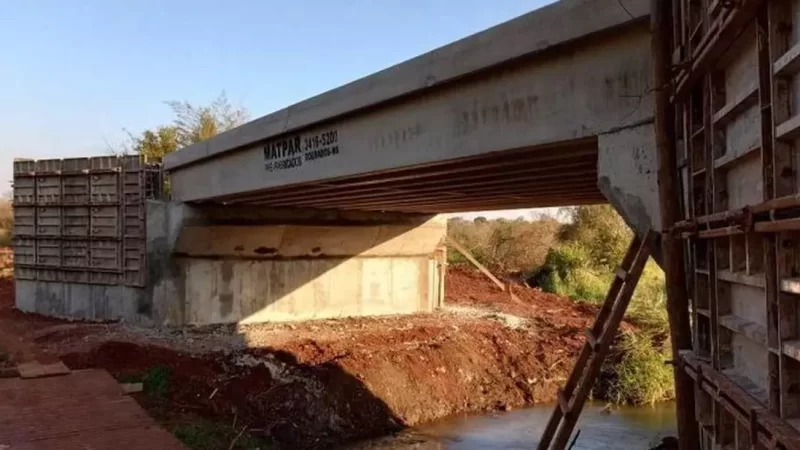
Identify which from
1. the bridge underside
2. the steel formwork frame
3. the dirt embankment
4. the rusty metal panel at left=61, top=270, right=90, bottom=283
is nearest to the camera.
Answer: the steel formwork frame

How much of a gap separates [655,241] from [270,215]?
13.2 metres

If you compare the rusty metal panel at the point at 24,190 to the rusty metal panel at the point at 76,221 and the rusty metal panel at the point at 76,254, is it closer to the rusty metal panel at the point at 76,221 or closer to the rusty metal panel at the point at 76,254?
the rusty metal panel at the point at 76,221

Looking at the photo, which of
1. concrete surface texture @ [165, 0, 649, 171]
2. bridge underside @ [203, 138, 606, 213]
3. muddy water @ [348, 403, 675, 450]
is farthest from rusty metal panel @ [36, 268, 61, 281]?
muddy water @ [348, 403, 675, 450]

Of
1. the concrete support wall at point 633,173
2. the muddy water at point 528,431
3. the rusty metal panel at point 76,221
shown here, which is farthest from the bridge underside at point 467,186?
the muddy water at point 528,431

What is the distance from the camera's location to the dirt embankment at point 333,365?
12.4 metres

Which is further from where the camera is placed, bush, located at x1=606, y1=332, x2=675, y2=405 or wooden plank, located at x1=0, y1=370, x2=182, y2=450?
bush, located at x1=606, y1=332, x2=675, y2=405

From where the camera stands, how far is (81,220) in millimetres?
18297

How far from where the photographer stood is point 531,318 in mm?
21594

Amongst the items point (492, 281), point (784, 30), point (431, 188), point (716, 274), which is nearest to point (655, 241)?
point (716, 274)

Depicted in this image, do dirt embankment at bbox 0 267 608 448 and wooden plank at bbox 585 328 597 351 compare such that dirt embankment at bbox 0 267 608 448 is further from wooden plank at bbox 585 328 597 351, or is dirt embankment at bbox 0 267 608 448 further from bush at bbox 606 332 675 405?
wooden plank at bbox 585 328 597 351

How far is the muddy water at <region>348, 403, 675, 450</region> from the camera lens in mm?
13016

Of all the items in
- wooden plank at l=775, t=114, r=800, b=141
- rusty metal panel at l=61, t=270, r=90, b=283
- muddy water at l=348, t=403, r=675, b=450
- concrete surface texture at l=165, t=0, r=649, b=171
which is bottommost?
muddy water at l=348, t=403, r=675, b=450

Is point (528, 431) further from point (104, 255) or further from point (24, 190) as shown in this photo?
point (24, 190)

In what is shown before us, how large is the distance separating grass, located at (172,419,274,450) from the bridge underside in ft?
13.3
